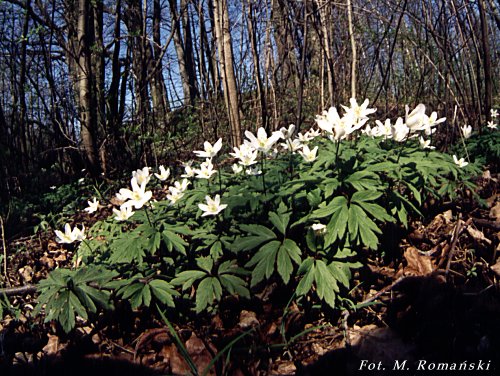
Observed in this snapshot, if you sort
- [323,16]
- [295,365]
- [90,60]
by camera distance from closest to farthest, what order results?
1. [295,365]
2. [323,16]
3. [90,60]

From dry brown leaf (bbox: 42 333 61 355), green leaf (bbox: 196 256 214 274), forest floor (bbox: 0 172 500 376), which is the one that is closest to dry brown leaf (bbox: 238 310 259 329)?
forest floor (bbox: 0 172 500 376)

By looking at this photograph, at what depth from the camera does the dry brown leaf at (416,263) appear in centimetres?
197

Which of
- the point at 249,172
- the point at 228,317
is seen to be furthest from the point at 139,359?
the point at 249,172

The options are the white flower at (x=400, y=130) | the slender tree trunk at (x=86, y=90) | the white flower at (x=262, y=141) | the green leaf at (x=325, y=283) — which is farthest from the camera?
the slender tree trunk at (x=86, y=90)

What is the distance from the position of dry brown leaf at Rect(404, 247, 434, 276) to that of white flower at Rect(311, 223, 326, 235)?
0.53 m

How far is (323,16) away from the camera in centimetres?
434

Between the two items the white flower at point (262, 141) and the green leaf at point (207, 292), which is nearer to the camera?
the green leaf at point (207, 292)

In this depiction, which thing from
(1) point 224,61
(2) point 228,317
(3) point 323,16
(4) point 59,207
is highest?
(3) point 323,16

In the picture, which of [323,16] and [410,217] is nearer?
[410,217]

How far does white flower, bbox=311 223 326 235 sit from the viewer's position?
1.85m

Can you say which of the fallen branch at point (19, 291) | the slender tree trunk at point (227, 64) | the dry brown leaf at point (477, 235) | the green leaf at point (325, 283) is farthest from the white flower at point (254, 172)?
the slender tree trunk at point (227, 64)

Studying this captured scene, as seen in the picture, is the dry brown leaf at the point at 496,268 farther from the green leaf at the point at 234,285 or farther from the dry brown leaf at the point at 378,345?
the green leaf at the point at 234,285

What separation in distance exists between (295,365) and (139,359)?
77 centimetres

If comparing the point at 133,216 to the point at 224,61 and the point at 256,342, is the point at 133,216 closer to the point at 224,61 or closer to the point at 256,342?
the point at 256,342
